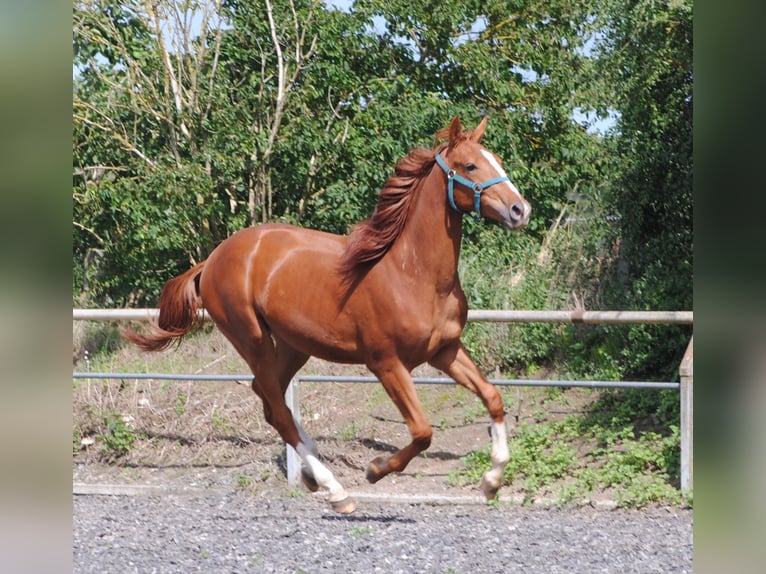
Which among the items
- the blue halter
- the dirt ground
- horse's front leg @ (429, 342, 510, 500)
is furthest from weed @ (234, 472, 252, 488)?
the blue halter

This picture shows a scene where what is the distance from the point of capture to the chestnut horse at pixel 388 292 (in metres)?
4.37

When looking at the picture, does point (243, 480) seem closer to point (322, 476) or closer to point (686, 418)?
point (322, 476)

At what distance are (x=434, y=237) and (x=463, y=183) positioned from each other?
1.11 feet

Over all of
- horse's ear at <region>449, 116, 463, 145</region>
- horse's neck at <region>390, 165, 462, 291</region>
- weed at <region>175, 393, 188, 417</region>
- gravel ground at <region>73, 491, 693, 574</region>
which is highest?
horse's ear at <region>449, 116, 463, 145</region>

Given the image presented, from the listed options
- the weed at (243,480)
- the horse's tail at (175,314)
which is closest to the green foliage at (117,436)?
the weed at (243,480)

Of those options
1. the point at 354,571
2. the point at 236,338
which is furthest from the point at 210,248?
the point at 354,571

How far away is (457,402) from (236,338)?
10.8ft

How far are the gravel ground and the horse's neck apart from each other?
1.61m

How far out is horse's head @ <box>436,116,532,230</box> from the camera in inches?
155

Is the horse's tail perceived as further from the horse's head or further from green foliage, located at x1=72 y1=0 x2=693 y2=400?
green foliage, located at x1=72 y1=0 x2=693 y2=400

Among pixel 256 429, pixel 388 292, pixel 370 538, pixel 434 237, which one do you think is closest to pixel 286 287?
pixel 388 292

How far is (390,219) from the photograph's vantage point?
179 inches
